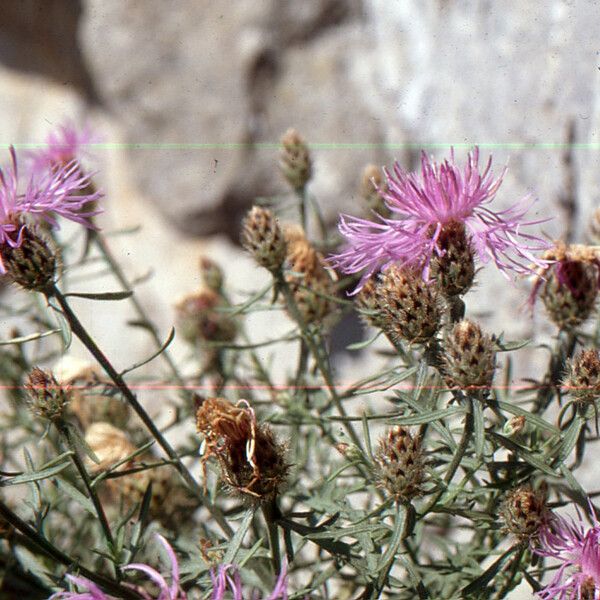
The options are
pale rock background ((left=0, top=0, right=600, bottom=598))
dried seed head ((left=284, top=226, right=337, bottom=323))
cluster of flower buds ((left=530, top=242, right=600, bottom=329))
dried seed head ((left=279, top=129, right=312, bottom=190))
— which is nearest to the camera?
cluster of flower buds ((left=530, top=242, right=600, bottom=329))

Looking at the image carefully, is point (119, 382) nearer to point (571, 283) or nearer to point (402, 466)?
point (402, 466)

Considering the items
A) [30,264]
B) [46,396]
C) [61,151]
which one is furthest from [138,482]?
[61,151]

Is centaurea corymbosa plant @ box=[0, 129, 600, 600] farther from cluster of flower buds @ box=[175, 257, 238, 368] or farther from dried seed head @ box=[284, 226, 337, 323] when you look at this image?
cluster of flower buds @ box=[175, 257, 238, 368]

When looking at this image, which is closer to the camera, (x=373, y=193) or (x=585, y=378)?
(x=585, y=378)

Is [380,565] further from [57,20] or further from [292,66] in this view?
[57,20]

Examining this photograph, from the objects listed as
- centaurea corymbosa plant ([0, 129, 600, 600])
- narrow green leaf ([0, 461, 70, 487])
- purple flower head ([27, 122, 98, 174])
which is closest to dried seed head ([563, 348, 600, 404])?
centaurea corymbosa plant ([0, 129, 600, 600])
